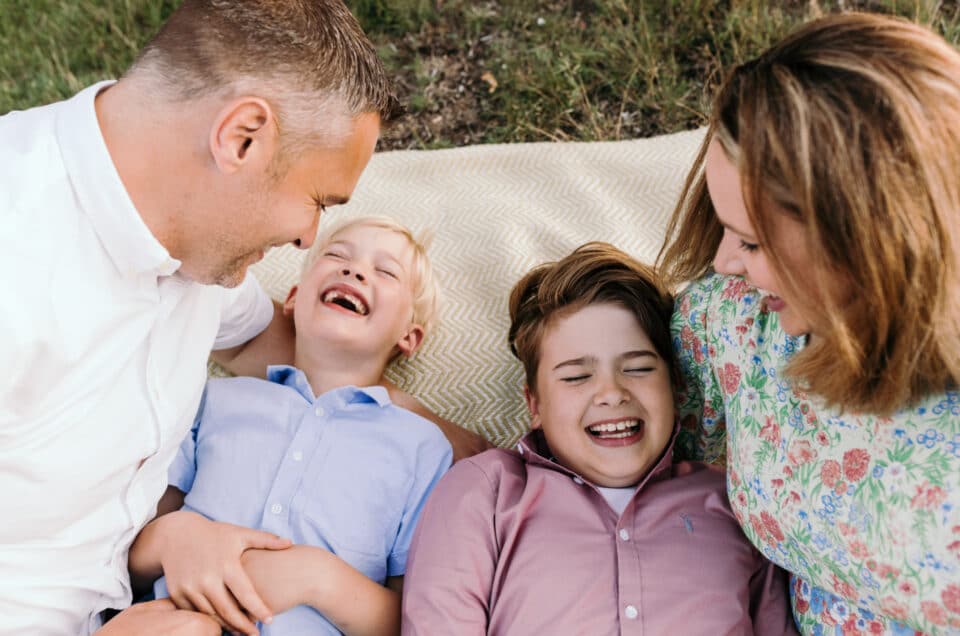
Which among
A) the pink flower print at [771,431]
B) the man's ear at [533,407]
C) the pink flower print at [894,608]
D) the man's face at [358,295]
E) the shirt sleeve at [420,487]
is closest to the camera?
the pink flower print at [894,608]

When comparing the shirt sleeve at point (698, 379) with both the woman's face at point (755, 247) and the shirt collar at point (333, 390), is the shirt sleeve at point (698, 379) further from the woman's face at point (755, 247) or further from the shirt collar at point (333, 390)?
the shirt collar at point (333, 390)

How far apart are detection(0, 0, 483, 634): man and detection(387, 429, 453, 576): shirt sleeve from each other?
38 centimetres

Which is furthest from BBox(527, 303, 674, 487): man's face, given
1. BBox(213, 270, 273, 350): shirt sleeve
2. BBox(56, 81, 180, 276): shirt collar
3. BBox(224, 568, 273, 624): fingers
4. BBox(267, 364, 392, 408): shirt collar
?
BBox(56, 81, 180, 276): shirt collar

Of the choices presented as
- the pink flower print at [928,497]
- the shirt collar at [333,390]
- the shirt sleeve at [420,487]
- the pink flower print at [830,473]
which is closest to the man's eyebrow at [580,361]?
the shirt sleeve at [420,487]

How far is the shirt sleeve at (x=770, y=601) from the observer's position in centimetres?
223

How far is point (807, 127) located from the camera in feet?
4.97

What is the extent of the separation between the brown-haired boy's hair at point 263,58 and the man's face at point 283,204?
0.26 feet

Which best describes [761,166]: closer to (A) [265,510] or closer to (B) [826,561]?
(B) [826,561]

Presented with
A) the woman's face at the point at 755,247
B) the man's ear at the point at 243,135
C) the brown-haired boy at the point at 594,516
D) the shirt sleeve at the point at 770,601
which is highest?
the man's ear at the point at 243,135

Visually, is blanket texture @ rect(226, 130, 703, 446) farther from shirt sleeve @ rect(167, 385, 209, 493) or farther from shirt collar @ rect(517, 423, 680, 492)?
shirt sleeve @ rect(167, 385, 209, 493)

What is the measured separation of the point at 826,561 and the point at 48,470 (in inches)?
68.8

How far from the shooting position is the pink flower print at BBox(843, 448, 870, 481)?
182cm

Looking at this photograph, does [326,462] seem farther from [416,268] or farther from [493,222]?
[493,222]

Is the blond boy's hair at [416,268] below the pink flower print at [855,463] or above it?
below
